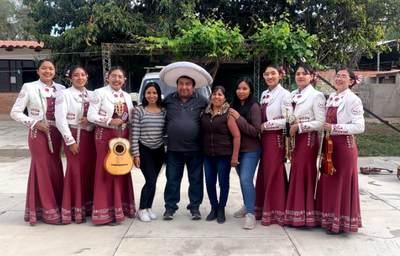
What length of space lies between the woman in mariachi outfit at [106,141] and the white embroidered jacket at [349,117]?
2411 millimetres

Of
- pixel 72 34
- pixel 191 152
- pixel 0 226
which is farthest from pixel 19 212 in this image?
pixel 72 34

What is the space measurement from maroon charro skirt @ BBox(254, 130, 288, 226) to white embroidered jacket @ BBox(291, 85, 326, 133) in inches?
11.3

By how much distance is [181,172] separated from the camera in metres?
4.17

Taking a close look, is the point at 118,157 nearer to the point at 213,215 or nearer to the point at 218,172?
the point at 218,172

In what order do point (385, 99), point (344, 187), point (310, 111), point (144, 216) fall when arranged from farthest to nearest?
point (385, 99)
point (144, 216)
point (310, 111)
point (344, 187)

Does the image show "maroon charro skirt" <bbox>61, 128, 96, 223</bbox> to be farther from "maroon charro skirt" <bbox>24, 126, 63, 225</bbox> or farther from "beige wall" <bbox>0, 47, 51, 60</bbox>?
"beige wall" <bbox>0, 47, 51, 60</bbox>

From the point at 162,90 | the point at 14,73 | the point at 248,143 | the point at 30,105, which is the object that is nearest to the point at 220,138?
the point at 248,143

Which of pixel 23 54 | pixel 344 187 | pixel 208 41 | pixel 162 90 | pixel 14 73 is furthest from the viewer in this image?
pixel 14 73

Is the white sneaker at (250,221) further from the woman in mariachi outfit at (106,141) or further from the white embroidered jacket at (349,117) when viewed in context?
the woman in mariachi outfit at (106,141)

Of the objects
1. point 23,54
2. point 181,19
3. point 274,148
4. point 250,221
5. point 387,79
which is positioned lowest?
point 250,221

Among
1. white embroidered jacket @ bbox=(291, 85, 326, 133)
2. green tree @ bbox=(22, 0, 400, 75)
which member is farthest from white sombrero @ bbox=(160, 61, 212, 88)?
green tree @ bbox=(22, 0, 400, 75)

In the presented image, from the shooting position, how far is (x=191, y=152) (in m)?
4.01

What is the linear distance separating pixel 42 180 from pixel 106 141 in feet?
2.98

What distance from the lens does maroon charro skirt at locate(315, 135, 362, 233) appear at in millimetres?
3537
